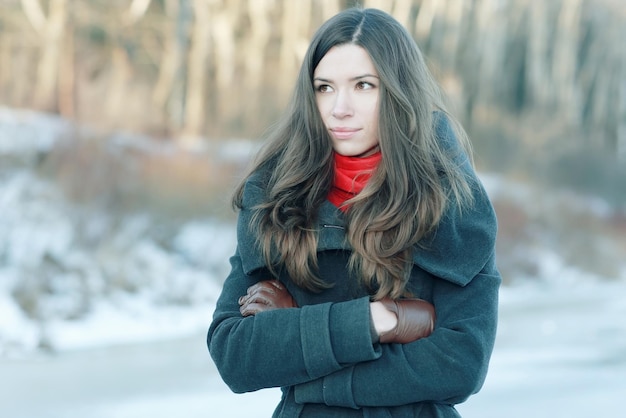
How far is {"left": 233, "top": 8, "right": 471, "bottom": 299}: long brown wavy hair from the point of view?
178cm

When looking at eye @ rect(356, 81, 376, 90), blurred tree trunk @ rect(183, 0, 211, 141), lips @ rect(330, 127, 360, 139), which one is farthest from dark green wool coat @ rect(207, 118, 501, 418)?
blurred tree trunk @ rect(183, 0, 211, 141)

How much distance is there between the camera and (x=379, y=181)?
1.82 metres

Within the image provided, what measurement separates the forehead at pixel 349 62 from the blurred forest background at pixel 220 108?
18.3 feet

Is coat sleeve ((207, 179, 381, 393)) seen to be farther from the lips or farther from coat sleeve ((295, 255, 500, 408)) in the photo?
the lips

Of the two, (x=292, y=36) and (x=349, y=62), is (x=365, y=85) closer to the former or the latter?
(x=349, y=62)

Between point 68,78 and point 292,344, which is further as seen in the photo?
point 68,78

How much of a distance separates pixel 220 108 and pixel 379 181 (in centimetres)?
833

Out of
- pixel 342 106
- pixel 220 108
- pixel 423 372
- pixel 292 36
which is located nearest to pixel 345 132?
pixel 342 106

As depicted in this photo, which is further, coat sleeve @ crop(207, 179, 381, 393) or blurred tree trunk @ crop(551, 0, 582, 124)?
blurred tree trunk @ crop(551, 0, 582, 124)

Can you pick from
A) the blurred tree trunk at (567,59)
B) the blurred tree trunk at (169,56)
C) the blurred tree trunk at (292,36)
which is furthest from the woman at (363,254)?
the blurred tree trunk at (567,59)

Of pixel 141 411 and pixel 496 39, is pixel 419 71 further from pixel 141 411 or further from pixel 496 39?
pixel 496 39

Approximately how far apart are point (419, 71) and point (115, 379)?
165 inches

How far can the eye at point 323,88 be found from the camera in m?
1.87

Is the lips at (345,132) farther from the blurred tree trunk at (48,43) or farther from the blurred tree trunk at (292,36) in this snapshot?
the blurred tree trunk at (292,36)
